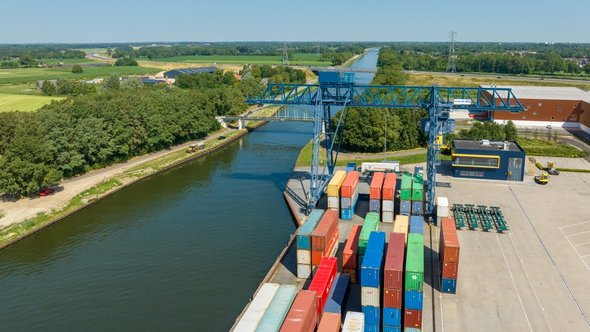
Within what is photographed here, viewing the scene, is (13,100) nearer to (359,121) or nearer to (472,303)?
(359,121)

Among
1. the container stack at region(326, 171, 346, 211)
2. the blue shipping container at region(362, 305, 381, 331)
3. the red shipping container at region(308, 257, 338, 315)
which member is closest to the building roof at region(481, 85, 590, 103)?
the container stack at region(326, 171, 346, 211)

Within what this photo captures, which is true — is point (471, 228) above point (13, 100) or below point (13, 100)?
below

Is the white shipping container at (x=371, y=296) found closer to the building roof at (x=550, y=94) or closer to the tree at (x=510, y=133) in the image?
the tree at (x=510, y=133)

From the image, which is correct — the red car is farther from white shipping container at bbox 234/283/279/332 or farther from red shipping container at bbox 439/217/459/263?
red shipping container at bbox 439/217/459/263

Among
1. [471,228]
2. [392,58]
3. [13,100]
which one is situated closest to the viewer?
[471,228]

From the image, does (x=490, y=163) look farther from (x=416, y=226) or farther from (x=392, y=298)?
(x=392, y=298)

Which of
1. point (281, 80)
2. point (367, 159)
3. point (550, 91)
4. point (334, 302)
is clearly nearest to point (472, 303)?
point (334, 302)
